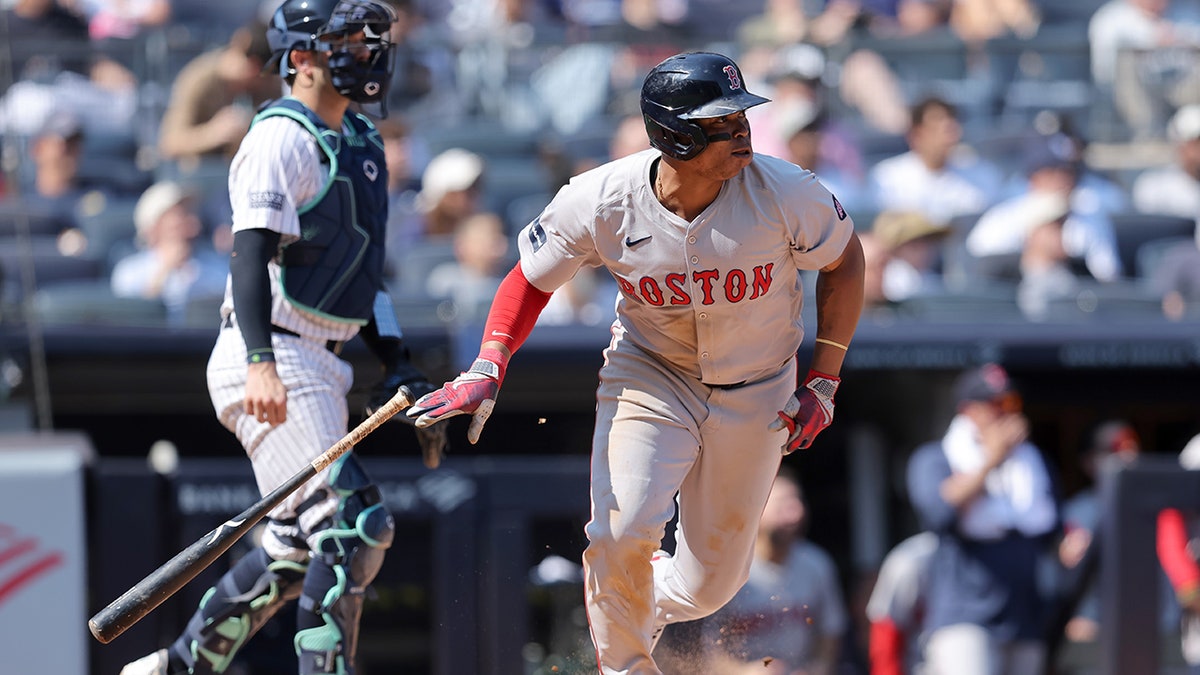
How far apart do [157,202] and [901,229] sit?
3474 mm

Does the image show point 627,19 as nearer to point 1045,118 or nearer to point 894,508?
point 1045,118

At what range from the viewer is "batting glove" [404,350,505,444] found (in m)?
3.95

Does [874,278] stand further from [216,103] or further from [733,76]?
[733,76]

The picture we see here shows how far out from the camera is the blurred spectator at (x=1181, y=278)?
25.8 feet

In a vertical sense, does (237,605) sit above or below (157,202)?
above

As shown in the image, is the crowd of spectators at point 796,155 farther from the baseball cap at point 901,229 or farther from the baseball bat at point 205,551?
the baseball bat at point 205,551

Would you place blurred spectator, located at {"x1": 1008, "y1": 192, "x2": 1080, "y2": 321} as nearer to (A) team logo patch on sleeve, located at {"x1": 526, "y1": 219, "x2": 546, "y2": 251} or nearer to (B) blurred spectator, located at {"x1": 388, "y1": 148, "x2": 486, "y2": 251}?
(B) blurred spectator, located at {"x1": 388, "y1": 148, "x2": 486, "y2": 251}

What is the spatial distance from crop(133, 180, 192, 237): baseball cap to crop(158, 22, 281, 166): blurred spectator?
566 mm

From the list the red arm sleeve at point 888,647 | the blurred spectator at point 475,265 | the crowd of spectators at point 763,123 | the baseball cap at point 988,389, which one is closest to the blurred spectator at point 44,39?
the crowd of spectators at point 763,123

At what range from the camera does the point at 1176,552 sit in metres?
6.88

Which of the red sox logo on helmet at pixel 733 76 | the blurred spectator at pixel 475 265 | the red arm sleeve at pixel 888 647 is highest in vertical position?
the red sox logo on helmet at pixel 733 76

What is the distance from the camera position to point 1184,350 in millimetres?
7387

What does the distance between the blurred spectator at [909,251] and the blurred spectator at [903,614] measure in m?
1.24

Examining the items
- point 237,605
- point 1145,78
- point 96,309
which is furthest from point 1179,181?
point 237,605
